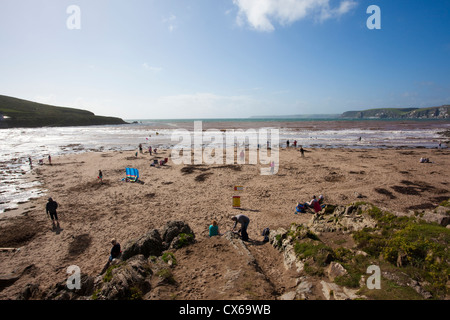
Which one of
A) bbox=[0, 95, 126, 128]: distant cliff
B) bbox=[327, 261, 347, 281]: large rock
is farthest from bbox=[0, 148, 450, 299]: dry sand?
bbox=[0, 95, 126, 128]: distant cliff

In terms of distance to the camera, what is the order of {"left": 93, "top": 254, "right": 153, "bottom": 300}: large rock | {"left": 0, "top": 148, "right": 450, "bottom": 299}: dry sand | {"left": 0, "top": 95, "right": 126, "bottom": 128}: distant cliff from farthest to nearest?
{"left": 0, "top": 95, "right": 126, "bottom": 128}: distant cliff, {"left": 0, "top": 148, "right": 450, "bottom": 299}: dry sand, {"left": 93, "top": 254, "right": 153, "bottom": 300}: large rock

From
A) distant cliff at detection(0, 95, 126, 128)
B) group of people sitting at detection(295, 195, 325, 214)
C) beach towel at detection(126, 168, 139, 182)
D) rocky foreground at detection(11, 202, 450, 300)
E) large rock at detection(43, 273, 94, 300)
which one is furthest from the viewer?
distant cliff at detection(0, 95, 126, 128)

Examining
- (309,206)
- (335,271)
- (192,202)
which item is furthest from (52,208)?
(309,206)

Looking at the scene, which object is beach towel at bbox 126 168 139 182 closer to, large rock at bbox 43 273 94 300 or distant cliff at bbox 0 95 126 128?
large rock at bbox 43 273 94 300

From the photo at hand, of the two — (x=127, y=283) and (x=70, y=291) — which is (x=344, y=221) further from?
(x=70, y=291)

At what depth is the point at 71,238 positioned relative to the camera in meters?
11.4

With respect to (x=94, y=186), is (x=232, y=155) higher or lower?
higher

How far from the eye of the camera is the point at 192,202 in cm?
1588

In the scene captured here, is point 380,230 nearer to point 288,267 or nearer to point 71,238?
point 288,267

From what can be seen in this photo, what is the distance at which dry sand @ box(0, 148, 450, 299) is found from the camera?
8453 mm

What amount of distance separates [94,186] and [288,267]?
1949cm

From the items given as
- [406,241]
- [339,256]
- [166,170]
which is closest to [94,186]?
[166,170]

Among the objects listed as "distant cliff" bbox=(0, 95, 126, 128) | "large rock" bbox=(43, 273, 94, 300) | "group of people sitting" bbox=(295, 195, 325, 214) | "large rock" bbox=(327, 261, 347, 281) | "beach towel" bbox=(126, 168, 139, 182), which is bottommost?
"large rock" bbox=(43, 273, 94, 300)

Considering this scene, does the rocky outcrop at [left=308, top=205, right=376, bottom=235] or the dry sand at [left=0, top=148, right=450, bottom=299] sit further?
the dry sand at [left=0, top=148, right=450, bottom=299]
